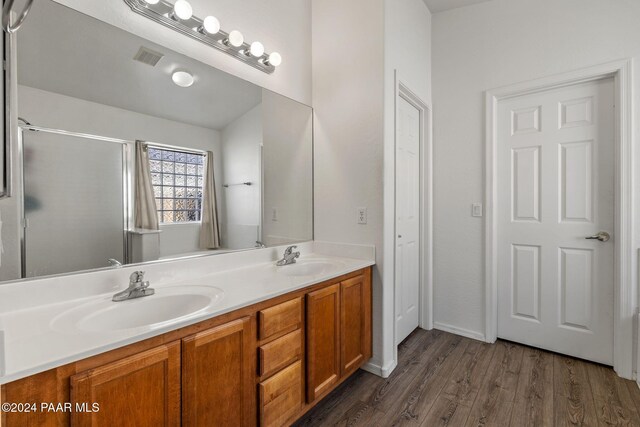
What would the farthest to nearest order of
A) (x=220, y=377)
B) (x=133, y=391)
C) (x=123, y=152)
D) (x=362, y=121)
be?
(x=362, y=121) → (x=123, y=152) → (x=220, y=377) → (x=133, y=391)

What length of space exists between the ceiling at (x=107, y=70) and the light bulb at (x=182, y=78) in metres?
0.02

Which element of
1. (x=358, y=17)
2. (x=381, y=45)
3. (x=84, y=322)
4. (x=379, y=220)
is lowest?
(x=84, y=322)

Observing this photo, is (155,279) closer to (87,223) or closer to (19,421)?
(87,223)

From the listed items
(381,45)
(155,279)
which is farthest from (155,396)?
(381,45)

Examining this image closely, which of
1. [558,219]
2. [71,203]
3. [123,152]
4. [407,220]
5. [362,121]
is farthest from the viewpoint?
[407,220]

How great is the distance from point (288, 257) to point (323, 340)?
0.57 meters

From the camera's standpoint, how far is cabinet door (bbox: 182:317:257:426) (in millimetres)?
989

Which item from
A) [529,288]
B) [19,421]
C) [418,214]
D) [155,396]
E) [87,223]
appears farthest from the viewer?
[418,214]

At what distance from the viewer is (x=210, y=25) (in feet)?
4.99

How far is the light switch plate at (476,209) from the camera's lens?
2.47m

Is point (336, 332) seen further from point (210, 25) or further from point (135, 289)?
point (210, 25)

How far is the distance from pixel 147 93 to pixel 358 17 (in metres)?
1.48

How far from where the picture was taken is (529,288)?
2346mm

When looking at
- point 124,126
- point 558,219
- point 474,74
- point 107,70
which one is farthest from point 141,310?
point 474,74
